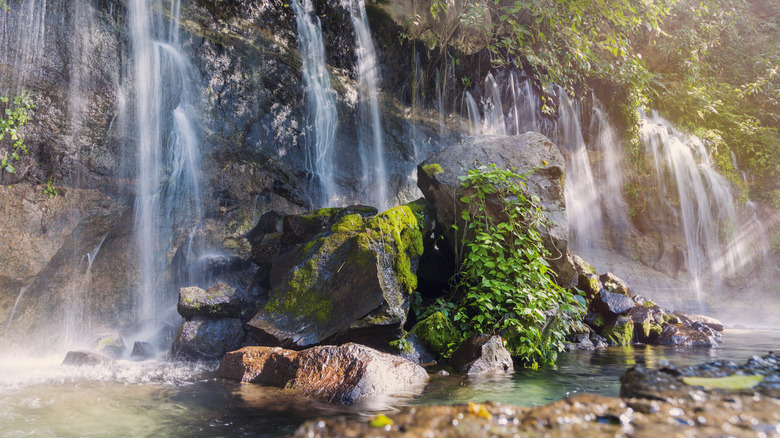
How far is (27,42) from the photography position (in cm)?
784

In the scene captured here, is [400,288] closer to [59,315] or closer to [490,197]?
[490,197]

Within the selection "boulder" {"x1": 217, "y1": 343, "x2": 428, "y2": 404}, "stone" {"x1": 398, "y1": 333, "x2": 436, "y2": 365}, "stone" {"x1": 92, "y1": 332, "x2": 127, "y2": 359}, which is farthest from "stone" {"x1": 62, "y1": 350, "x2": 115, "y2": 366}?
"stone" {"x1": 398, "y1": 333, "x2": 436, "y2": 365}

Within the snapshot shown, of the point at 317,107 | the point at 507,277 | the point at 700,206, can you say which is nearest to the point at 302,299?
the point at 507,277

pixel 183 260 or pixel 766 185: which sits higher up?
pixel 766 185

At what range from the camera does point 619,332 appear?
8.33m

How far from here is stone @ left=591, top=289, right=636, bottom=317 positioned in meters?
8.56

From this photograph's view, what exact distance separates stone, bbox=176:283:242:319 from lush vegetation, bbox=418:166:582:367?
117 inches

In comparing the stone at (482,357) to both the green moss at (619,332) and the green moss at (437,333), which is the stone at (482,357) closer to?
the green moss at (437,333)

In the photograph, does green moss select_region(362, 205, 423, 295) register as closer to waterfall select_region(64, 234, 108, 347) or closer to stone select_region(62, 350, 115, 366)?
stone select_region(62, 350, 115, 366)

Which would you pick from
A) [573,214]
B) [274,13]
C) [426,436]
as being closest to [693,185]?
[573,214]

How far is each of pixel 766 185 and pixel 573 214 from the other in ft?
24.6

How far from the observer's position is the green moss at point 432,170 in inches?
283

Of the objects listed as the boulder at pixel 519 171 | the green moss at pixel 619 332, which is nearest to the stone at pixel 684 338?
the green moss at pixel 619 332

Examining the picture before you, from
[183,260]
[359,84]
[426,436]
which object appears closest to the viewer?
[426,436]
